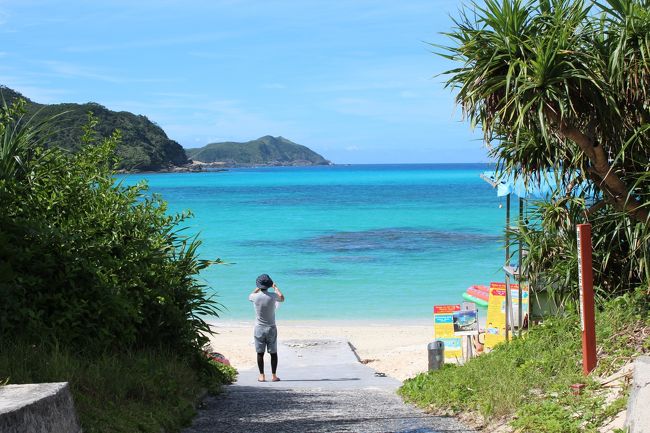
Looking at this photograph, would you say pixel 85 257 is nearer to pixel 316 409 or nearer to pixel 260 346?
pixel 316 409

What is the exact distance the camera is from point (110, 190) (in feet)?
26.8

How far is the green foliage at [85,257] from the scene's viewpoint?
21.2ft

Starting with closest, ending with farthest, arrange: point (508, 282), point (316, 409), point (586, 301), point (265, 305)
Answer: point (586, 301), point (316, 409), point (508, 282), point (265, 305)

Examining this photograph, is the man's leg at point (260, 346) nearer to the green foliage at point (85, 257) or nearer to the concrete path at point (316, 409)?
the concrete path at point (316, 409)

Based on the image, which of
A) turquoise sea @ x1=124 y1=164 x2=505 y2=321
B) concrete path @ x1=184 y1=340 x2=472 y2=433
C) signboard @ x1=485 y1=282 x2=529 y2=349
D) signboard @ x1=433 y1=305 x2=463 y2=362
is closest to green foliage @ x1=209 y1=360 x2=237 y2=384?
concrete path @ x1=184 y1=340 x2=472 y2=433

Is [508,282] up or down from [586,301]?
down

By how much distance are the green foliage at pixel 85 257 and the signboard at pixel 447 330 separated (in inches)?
221

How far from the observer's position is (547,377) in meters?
6.58

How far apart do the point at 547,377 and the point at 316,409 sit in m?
2.11

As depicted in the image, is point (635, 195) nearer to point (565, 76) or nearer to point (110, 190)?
point (565, 76)

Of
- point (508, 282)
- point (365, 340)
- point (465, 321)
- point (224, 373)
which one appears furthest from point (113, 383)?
point (365, 340)

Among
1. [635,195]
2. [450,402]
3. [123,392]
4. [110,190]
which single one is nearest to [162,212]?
[110,190]

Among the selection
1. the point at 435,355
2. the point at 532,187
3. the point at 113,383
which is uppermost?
the point at 532,187

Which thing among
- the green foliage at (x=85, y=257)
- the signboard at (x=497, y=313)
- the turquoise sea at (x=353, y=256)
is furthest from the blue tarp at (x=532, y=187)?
the turquoise sea at (x=353, y=256)
